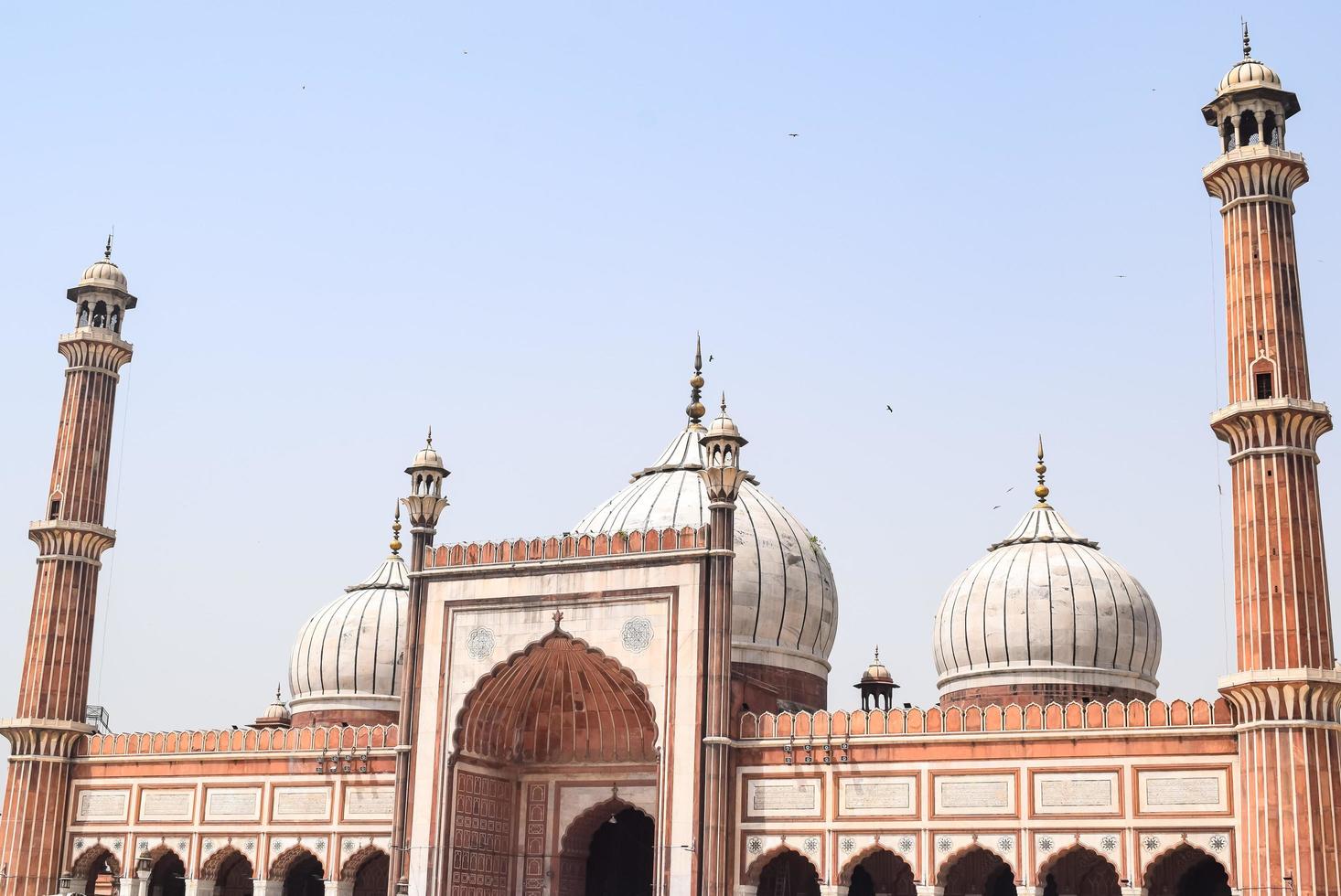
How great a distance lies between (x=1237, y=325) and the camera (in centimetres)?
1894

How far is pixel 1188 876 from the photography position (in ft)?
64.0

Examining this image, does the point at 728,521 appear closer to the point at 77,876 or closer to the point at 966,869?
the point at 966,869

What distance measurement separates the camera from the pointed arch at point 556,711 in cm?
2166

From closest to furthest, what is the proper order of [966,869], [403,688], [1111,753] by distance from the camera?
[1111,753]
[966,869]
[403,688]

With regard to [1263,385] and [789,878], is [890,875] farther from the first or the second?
[1263,385]

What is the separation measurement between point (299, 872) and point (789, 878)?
801 cm

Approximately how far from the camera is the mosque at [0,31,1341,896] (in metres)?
18.0

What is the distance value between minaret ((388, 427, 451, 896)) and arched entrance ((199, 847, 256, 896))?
3.17 meters

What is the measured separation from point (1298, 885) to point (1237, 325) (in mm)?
6232

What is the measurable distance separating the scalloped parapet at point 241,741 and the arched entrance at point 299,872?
1.44 m

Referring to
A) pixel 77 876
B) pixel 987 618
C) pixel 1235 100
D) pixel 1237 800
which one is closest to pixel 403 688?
pixel 77 876

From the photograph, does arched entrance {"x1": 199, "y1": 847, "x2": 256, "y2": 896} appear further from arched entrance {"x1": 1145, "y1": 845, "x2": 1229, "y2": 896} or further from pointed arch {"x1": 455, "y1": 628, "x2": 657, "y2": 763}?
arched entrance {"x1": 1145, "y1": 845, "x2": 1229, "y2": 896}

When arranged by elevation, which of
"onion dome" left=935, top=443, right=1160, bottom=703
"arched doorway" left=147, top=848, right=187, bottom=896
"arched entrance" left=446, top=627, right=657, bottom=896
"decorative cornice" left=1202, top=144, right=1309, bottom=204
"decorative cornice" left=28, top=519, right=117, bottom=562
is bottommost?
"arched doorway" left=147, top=848, right=187, bottom=896

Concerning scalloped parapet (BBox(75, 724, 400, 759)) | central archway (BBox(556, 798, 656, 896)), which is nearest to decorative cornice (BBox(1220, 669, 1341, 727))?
central archway (BBox(556, 798, 656, 896))
